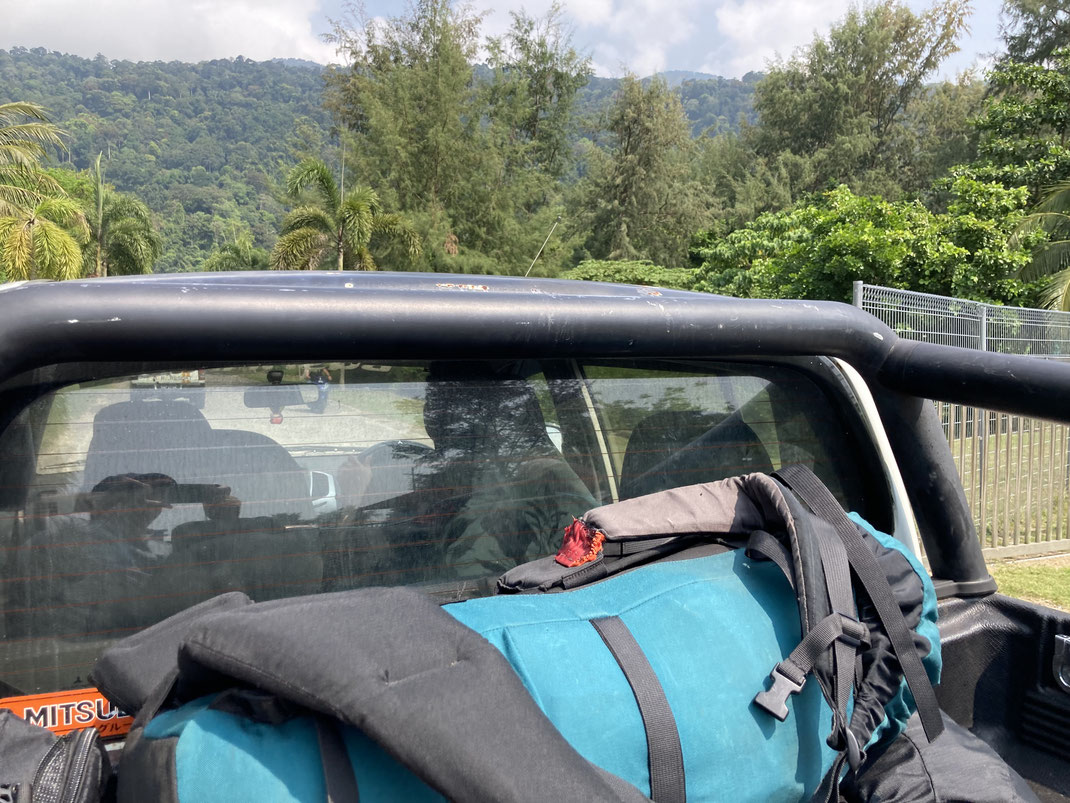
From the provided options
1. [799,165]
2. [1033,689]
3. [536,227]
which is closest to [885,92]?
[799,165]

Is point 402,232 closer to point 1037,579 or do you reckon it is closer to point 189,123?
point 1037,579

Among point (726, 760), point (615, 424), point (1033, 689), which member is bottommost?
point (1033, 689)

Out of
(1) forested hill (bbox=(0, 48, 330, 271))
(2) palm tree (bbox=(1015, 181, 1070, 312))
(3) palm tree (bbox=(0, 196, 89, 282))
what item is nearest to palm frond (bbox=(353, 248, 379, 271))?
(3) palm tree (bbox=(0, 196, 89, 282))

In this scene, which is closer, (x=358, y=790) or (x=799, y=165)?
(x=358, y=790)

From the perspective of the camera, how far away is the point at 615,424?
1.66 m

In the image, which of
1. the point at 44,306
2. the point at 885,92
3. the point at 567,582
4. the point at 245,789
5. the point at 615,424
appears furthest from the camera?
the point at 885,92

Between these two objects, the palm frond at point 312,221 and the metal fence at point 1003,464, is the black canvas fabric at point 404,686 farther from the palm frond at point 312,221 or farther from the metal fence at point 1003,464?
the palm frond at point 312,221

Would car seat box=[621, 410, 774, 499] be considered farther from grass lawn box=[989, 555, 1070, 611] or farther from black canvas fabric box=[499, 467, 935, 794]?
grass lawn box=[989, 555, 1070, 611]

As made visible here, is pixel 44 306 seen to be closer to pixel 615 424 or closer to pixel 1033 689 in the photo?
pixel 615 424

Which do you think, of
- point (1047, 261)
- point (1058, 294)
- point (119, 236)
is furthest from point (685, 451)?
point (119, 236)

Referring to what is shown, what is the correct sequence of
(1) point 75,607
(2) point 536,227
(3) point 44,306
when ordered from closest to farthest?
(3) point 44,306 → (1) point 75,607 → (2) point 536,227

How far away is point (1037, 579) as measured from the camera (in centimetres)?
624

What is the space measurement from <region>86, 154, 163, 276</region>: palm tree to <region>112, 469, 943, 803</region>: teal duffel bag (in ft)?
135

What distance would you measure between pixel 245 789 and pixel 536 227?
30.4 m
